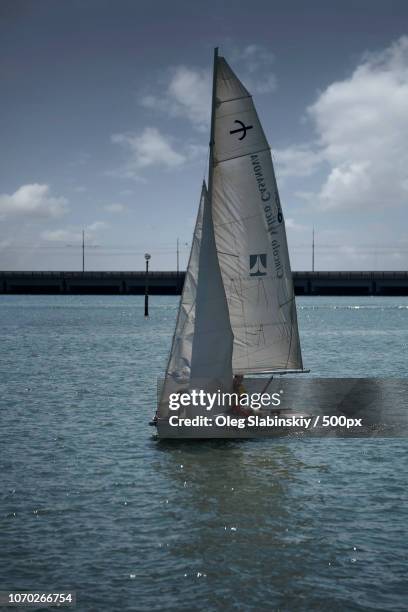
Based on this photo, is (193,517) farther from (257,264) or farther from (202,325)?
(257,264)

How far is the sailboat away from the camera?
935 inches

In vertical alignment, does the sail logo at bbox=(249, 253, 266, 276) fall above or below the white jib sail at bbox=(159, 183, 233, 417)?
above

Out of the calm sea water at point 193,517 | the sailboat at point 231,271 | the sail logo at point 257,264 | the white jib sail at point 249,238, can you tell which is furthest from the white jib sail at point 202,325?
the calm sea water at point 193,517

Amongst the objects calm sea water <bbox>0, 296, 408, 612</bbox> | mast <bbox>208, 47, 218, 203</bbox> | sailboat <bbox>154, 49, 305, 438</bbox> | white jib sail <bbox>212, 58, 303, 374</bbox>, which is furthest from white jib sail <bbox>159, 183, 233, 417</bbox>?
calm sea water <bbox>0, 296, 408, 612</bbox>

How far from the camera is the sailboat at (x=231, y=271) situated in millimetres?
23750


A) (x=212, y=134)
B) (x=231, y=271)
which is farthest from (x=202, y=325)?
(x=212, y=134)

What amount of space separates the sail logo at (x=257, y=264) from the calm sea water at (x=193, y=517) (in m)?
5.97

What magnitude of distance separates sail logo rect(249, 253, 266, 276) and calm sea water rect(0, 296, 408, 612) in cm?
597

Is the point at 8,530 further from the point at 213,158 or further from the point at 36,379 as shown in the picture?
the point at 36,379

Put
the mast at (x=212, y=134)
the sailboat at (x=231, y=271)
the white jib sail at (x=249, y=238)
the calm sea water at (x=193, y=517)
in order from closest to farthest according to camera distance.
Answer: the calm sea water at (x=193, y=517) < the mast at (x=212, y=134) < the sailboat at (x=231, y=271) < the white jib sail at (x=249, y=238)

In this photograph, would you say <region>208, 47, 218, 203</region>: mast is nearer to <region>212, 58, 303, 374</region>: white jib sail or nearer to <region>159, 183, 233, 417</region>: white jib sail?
<region>212, 58, 303, 374</region>: white jib sail

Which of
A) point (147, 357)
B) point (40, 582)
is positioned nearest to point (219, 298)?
point (40, 582)

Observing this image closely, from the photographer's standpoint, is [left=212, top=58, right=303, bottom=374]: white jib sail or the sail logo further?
the sail logo

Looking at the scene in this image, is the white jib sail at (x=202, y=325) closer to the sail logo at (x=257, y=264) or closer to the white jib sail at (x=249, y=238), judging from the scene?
the white jib sail at (x=249, y=238)
